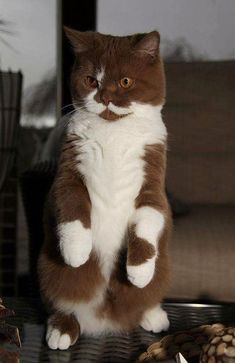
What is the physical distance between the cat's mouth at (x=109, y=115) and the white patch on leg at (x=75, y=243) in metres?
0.20

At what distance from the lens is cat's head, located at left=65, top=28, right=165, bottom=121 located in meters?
0.89

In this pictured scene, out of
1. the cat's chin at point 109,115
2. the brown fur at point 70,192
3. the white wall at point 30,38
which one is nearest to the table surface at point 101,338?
the brown fur at point 70,192

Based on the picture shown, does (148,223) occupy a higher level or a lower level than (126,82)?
lower

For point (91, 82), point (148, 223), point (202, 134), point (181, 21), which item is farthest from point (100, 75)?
point (181, 21)

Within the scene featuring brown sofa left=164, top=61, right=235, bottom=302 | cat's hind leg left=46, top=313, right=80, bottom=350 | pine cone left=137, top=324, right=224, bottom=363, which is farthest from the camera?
brown sofa left=164, top=61, right=235, bottom=302

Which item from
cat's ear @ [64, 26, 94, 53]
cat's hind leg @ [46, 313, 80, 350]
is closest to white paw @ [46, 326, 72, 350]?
cat's hind leg @ [46, 313, 80, 350]

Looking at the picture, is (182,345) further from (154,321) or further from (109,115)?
(109,115)

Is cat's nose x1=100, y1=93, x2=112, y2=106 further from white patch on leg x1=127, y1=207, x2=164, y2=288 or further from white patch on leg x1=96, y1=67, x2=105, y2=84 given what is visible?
white patch on leg x1=127, y1=207, x2=164, y2=288

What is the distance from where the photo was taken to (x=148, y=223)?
88cm

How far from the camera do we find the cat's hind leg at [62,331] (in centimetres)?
90

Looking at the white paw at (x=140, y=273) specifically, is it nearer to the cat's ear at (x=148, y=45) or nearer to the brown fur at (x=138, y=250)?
the brown fur at (x=138, y=250)

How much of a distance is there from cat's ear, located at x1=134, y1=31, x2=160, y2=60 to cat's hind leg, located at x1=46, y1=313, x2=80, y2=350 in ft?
1.73

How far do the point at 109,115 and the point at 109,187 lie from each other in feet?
0.44

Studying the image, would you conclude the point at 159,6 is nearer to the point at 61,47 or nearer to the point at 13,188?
the point at 61,47
